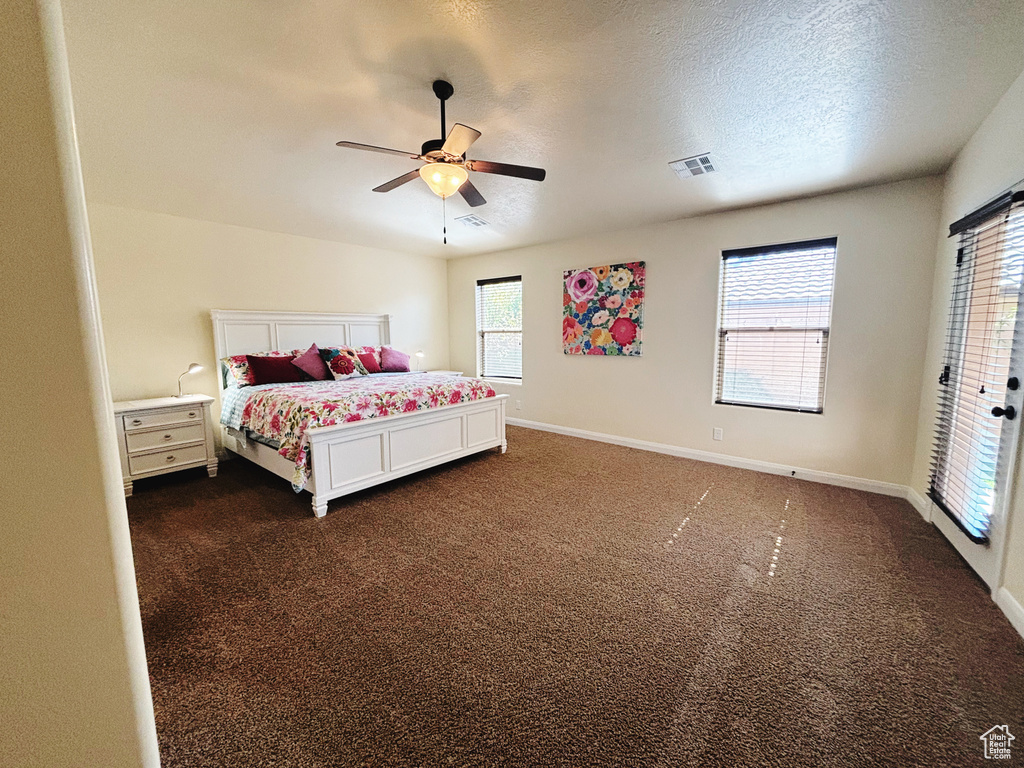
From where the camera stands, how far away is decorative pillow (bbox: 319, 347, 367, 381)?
416 centimetres

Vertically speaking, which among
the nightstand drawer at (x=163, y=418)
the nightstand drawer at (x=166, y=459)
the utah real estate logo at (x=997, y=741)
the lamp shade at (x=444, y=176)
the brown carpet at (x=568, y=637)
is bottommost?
the utah real estate logo at (x=997, y=741)

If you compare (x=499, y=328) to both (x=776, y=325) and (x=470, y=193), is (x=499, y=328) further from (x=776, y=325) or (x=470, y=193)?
(x=776, y=325)

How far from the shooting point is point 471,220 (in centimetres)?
404

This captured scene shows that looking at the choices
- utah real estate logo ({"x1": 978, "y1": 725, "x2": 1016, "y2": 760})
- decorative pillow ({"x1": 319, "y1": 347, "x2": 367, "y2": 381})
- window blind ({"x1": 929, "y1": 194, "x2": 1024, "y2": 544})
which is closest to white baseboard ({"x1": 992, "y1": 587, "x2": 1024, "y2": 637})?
window blind ({"x1": 929, "y1": 194, "x2": 1024, "y2": 544})

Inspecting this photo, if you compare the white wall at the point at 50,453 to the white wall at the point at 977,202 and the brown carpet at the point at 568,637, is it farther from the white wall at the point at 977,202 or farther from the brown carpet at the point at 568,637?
the white wall at the point at 977,202

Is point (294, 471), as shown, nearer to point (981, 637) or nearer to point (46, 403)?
point (46, 403)

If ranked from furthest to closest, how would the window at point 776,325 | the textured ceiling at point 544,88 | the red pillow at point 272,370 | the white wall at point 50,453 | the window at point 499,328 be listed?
the window at point 499,328 < the red pillow at point 272,370 < the window at point 776,325 < the textured ceiling at point 544,88 < the white wall at point 50,453

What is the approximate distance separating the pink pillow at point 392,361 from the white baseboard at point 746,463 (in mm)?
1979

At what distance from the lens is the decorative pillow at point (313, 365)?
4.02 m

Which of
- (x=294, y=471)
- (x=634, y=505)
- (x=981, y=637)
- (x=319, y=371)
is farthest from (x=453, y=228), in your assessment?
(x=981, y=637)

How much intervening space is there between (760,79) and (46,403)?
2629 millimetres

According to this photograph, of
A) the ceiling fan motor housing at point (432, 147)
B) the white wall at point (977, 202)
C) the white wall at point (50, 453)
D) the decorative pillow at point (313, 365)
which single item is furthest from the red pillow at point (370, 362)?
the white wall at point (977, 202)

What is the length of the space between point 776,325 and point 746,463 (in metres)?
1.29

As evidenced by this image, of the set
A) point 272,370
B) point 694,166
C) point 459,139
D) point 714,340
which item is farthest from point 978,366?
point 272,370
